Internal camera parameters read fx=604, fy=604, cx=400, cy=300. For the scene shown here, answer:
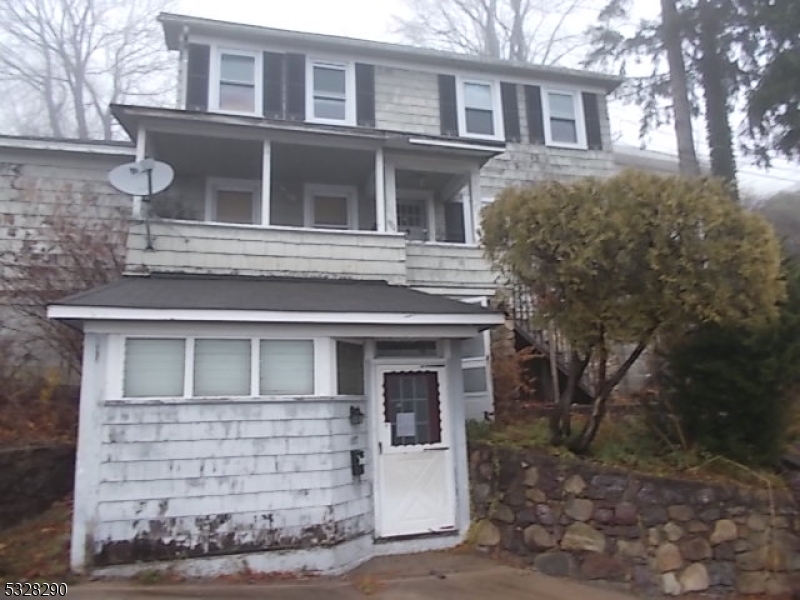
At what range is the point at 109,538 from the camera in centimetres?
618

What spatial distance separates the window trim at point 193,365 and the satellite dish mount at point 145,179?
216 cm

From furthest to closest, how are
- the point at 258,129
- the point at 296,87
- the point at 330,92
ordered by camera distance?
the point at 330,92 → the point at 296,87 → the point at 258,129

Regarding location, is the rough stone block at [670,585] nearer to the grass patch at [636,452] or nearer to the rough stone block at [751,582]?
the rough stone block at [751,582]

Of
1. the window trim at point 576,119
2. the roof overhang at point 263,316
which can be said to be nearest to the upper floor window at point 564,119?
the window trim at point 576,119

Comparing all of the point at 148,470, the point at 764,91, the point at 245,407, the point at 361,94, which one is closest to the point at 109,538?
the point at 148,470

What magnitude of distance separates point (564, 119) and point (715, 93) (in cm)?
390

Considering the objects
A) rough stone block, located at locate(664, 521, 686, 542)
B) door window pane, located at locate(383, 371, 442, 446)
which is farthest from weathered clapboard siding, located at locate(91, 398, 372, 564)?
rough stone block, located at locate(664, 521, 686, 542)

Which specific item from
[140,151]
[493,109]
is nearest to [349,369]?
[140,151]

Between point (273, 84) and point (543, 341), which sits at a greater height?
point (273, 84)

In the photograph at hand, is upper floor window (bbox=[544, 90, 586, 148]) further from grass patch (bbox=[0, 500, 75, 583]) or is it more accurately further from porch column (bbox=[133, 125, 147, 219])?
grass patch (bbox=[0, 500, 75, 583])

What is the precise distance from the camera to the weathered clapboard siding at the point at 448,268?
10008 mm

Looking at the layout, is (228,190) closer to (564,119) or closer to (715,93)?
(564,119)

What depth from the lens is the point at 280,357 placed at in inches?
277

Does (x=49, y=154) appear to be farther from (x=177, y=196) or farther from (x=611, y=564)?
(x=611, y=564)
